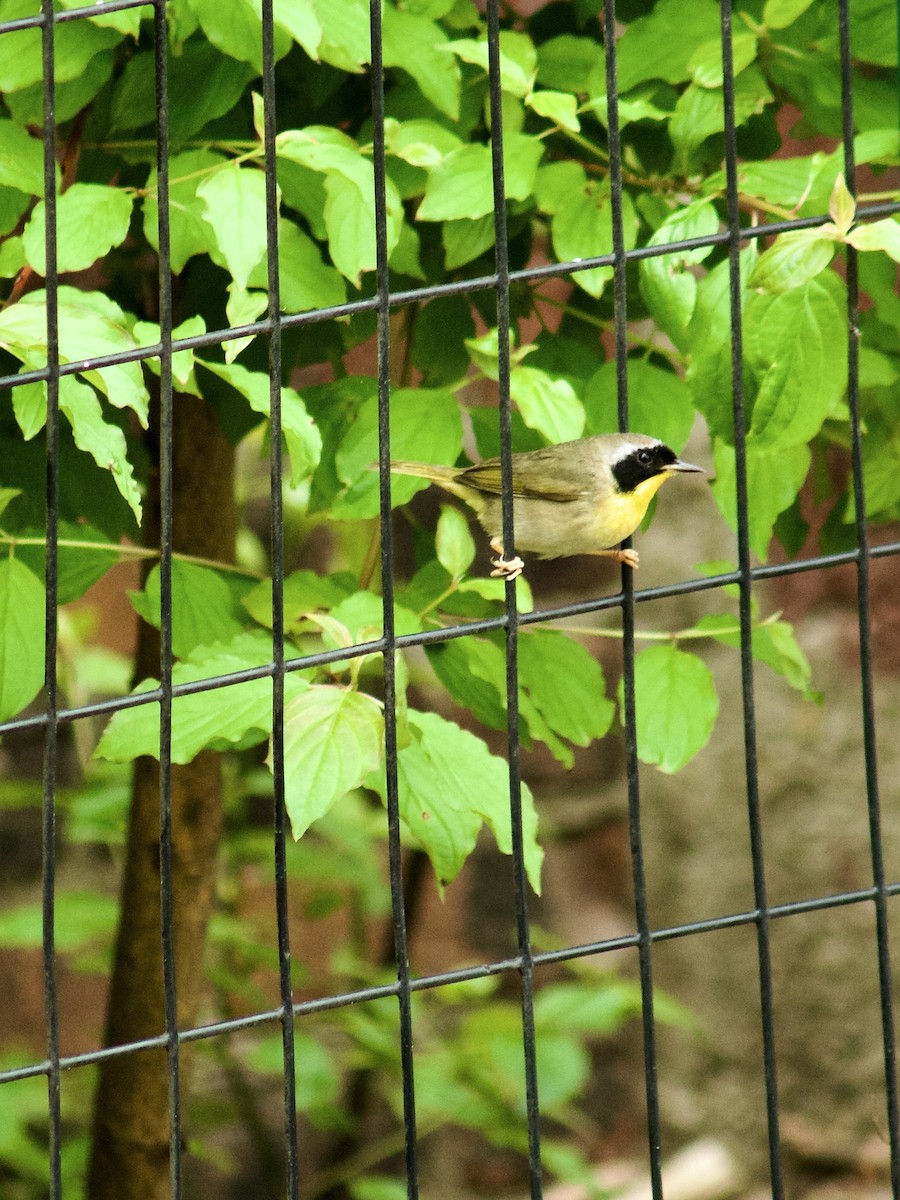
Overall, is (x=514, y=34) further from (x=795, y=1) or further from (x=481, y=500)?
(x=481, y=500)

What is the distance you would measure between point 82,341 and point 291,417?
10.8 inches

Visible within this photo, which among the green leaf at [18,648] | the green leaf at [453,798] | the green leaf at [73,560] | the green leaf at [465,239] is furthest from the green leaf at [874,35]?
the green leaf at [18,648]

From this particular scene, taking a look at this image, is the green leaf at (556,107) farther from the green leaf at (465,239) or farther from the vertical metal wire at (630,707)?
the green leaf at (465,239)

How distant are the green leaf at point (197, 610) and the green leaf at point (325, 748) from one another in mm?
396

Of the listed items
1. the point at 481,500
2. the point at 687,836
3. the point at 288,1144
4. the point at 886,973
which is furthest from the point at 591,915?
the point at 288,1144

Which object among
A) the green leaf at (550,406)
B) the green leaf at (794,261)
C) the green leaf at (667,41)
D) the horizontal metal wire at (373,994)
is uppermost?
the green leaf at (667,41)

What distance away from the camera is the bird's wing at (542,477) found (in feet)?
9.18

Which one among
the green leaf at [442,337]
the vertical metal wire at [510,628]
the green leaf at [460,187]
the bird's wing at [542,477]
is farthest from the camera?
the bird's wing at [542,477]

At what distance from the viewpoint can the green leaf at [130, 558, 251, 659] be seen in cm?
234

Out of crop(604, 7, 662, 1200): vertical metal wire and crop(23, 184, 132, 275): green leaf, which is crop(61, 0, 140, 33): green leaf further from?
crop(604, 7, 662, 1200): vertical metal wire

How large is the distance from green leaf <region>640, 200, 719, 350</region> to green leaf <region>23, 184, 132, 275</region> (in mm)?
676

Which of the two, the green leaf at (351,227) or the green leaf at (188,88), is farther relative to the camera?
the green leaf at (188,88)

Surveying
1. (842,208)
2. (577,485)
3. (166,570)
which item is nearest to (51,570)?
(166,570)

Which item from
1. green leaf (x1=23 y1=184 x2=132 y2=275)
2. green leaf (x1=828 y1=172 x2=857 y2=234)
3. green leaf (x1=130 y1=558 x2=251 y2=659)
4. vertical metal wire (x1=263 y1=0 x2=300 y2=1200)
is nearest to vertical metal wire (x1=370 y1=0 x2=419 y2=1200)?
vertical metal wire (x1=263 y1=0 x2=300 y2=1200)
